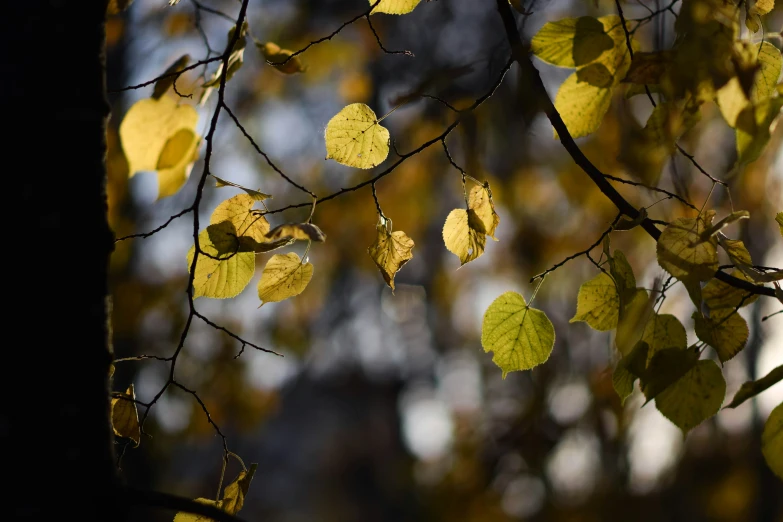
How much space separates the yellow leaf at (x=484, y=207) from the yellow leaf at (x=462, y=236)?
16mm

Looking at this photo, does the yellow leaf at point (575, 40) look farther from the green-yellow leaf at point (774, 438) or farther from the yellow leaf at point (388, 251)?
the green-yellow leaf at point (774, 438)

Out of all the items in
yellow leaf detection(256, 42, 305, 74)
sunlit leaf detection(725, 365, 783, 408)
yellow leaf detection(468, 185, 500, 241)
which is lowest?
sunlit leaf detection(725, 365, 783, 408)

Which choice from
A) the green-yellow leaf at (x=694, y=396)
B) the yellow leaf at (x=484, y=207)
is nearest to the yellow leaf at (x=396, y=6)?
the yellow leaf at (x=484, y=207)

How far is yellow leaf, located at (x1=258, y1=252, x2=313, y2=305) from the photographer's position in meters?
0.58

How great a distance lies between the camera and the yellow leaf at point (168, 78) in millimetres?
493

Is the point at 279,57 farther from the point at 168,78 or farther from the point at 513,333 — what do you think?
the point at 513,333

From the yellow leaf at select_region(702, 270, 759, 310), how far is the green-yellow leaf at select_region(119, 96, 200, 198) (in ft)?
1.57

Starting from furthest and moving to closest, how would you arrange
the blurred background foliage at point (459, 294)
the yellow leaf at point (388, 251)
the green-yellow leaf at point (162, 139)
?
1. the blurred background foliage at point (459, 294)
2. the yellow leaf at point (388, 251)
3. the green-yellow leaf at point (162, 139)

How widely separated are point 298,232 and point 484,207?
26 centimetres

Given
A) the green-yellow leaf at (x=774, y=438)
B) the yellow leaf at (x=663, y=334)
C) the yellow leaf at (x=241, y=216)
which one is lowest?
the green-yellow leaf at (x=774, y=438)

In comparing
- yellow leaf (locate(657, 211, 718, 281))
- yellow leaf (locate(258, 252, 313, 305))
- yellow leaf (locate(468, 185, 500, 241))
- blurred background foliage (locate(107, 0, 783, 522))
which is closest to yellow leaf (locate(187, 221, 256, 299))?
yellow leaf (locate(258, 252, 313, 305))

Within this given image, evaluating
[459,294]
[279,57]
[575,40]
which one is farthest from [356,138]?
[459,294]

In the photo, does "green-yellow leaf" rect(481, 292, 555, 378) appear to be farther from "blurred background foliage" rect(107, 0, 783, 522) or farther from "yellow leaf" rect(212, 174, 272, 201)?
"blurred background foliage" rect(107, 0, 783, 522)

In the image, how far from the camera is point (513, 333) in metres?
0.63
